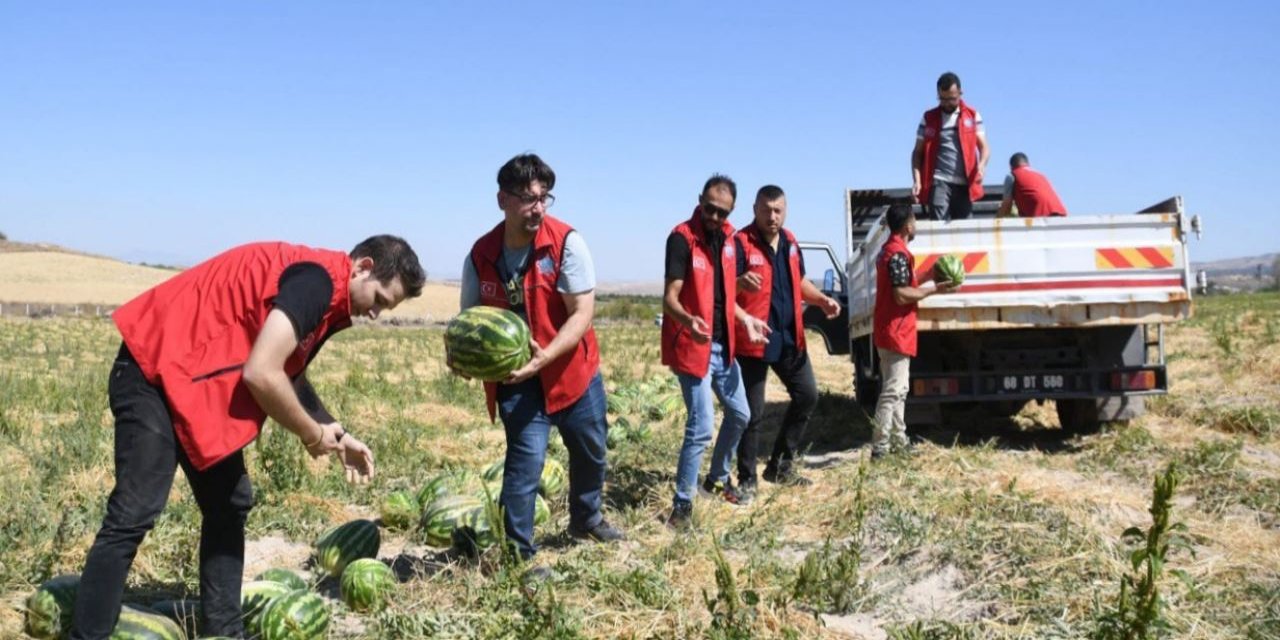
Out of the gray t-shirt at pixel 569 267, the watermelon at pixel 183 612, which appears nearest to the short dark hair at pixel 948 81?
the gray t-shirt at pixel 569 267

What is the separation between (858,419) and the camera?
1034cm

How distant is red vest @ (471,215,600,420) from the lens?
14.9ft

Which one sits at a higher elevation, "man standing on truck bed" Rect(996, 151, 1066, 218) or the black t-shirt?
"man standing on truck bed" Rect(996, 151, 1066, 218)

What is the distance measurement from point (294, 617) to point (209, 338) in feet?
3.79

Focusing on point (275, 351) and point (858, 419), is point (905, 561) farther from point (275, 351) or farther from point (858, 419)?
point (858, 419)

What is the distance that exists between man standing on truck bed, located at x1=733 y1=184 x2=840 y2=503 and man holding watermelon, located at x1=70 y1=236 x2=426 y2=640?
10.4 ft

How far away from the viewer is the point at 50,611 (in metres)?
3.77

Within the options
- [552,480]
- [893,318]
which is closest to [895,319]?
[893,318]

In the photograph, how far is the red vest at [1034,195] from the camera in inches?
369

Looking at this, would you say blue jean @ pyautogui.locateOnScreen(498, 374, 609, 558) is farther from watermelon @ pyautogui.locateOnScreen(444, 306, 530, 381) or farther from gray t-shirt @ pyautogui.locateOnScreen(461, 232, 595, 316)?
gray t-shirt @ pyautogui.locateOnScreen(461, 232, 595, 316)

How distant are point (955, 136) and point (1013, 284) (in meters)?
1.86

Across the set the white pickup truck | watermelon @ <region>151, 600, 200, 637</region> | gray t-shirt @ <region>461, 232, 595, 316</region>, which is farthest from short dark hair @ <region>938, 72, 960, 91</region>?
watermelon @ <region>151, 600, 200, 637</region>

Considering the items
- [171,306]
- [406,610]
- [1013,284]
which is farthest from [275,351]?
[1013,284]

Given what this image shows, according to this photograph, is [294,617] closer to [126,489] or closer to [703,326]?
[126,489]
